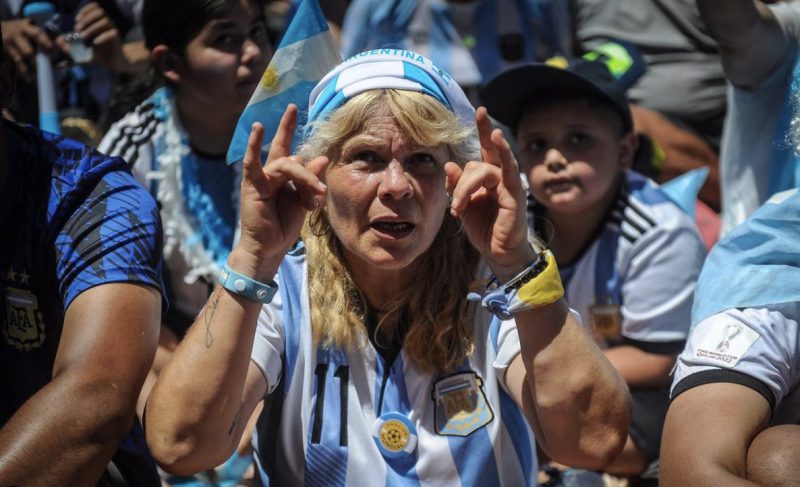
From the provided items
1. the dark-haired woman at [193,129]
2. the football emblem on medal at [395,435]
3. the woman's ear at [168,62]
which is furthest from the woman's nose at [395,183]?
the woman's ear at [168,62]

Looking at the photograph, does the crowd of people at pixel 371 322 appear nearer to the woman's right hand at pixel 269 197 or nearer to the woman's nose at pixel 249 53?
the woman's right hand at pixel 269 197

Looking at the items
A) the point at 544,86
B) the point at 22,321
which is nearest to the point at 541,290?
the point at 22,321

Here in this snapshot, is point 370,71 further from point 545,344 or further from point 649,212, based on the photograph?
point 649,212

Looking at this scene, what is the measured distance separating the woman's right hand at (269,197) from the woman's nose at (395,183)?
0.59 feet

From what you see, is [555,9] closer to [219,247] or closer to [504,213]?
[219,247]

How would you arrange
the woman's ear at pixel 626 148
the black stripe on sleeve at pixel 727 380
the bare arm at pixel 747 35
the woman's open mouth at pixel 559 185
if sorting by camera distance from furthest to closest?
1. the woman's ear at pixel 626 148
2. the woman's open mouth at pixel 559 185
3. the bare arm at pixel 747 35
4. the black stripe on sleeve at pixel 727 380

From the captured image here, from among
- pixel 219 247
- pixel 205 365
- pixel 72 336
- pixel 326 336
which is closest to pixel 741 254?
pixel 326 336

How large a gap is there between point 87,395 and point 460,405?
0.88 m

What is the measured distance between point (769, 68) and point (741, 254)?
3.49ft

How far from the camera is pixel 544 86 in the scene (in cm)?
391

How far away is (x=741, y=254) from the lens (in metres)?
2.67

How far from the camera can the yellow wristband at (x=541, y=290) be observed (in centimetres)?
244

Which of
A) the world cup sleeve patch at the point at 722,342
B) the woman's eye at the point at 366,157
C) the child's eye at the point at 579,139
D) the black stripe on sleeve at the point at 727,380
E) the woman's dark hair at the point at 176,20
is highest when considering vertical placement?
the woman's dark hair at the point at 176,20

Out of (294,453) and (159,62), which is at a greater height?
(159,62)
